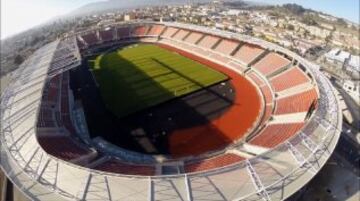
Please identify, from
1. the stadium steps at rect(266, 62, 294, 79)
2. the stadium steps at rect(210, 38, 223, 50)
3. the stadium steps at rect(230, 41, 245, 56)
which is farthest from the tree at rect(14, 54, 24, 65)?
the stadium steps at rect(266, 62, 294, 79)

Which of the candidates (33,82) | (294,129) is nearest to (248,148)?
(294,129)

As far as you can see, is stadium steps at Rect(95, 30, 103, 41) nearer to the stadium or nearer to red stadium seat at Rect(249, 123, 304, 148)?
the stadium

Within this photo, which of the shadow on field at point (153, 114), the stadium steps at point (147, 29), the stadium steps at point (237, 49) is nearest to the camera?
the shadow on field at point (153, 114)

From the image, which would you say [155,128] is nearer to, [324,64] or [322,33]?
[324,64]

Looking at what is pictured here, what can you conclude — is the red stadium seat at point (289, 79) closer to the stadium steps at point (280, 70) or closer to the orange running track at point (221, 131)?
the stadium steps at point (280, 70)

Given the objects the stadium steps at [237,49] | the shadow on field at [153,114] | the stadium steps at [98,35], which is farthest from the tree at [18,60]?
the stadium steps at [237,49]
